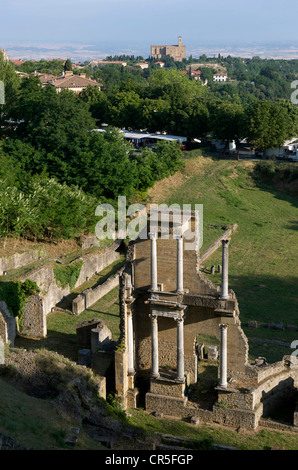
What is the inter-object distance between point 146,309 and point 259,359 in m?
5.03

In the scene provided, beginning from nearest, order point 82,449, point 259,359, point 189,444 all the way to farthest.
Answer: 1. point 82,449
2. point 189,444
3. point 259,359

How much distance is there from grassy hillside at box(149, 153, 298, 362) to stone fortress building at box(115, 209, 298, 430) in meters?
4.49

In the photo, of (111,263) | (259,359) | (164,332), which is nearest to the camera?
(164,332)

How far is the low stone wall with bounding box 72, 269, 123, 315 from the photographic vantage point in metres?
29.5

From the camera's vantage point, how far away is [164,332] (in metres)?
21.6

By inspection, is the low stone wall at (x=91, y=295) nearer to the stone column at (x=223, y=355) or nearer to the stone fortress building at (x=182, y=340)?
the stone fortress building at (x=182, y=340)

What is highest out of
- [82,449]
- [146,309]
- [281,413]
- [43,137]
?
[43,137]

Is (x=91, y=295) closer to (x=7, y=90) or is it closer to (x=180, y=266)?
(x=180, y=266)

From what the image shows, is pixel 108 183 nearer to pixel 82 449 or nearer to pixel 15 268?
pixel 15 268

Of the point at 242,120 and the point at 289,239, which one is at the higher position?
the point at 242,120

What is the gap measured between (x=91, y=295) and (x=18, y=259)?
15.9 ft

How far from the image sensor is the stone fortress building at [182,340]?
67.1ft

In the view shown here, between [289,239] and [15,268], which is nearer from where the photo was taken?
[15,268]
